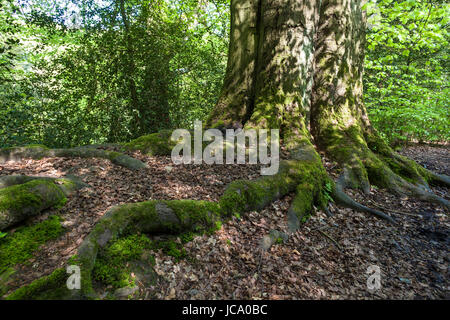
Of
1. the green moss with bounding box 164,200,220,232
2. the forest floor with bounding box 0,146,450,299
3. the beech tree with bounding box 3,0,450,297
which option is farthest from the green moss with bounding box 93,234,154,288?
the beech tree with bounding box 3,0,450,297

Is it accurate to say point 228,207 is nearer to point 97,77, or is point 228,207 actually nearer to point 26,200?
point 26,200

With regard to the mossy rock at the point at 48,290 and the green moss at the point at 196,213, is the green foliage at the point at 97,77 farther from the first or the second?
the mossy rock at the point at 48,290

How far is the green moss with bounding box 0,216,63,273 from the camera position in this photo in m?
2.34

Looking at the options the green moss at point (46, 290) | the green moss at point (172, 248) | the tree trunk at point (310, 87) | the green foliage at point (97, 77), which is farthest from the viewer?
the green foliage at point (97, 77)

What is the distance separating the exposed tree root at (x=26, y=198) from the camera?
101 inches

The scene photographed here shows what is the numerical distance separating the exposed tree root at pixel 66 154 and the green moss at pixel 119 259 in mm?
2023

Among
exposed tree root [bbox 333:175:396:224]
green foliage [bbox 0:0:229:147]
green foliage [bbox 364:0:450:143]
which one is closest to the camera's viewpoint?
exposed tree root [bbox 333:175:396:224]

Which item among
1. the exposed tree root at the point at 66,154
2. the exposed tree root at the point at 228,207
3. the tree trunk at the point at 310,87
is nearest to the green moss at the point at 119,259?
the exposed tree root at the point at 228,207

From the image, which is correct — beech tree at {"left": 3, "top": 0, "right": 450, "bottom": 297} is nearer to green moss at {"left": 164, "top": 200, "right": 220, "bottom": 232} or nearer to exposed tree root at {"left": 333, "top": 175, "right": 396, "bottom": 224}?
exposed tree root at {"left": 333, "top": 175, "right": 396, "bottom": 224}

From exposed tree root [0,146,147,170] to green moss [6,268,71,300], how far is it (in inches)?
102

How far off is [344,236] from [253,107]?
3.40 meters

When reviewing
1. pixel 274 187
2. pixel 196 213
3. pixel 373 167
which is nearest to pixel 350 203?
pixel 373 167

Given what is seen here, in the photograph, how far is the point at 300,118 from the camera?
5562 millimetres

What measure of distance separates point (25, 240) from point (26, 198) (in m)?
0.49
